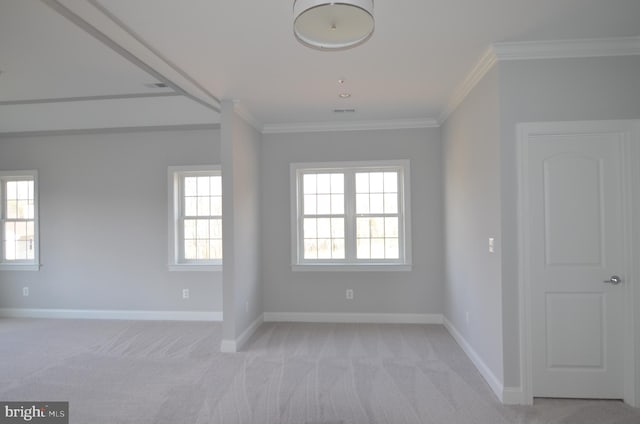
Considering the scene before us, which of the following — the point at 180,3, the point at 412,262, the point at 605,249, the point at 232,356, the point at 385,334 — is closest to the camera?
the point at 180,3

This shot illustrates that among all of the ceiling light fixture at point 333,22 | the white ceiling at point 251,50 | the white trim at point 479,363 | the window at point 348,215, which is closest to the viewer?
the ceiling light fixture at point 333,22

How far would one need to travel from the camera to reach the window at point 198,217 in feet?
17.4

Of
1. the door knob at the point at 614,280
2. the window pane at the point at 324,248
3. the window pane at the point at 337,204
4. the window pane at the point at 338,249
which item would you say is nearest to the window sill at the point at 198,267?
the window pane at the point at 324,248

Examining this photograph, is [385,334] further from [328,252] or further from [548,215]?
[548,215]

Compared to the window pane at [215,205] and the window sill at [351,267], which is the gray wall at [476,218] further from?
the window pane at [215,205]

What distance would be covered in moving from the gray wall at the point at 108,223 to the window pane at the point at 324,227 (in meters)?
1.62

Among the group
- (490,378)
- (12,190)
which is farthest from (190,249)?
(490,378)

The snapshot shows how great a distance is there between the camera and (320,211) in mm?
5207

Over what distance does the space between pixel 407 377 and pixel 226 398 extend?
1.61 metres

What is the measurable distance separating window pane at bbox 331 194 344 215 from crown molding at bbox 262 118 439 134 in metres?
0.94

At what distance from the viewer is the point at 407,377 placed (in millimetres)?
3320

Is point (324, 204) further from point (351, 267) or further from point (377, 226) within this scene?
point (351, 267)

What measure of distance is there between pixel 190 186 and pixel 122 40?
2.96m

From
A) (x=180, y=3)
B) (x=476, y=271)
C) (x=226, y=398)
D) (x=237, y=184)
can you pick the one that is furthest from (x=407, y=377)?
(x=180, y=3)
